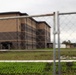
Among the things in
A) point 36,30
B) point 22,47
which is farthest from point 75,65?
point 36,30

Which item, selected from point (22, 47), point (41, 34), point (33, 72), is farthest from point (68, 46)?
point (33, 72)

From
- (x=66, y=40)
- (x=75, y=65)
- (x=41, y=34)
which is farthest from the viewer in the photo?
(x=75, y=65)

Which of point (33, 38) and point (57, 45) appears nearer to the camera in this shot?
point (57, 45)

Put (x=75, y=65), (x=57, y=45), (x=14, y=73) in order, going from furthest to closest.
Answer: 1. (x=75, y=65)
2. (x=14, y=73)
3. (x=57, y=45)

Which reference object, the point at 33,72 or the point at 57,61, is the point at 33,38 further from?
the point at 33,72

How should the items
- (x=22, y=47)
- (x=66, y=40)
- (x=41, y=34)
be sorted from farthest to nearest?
(x=22, y=47) → (x=41, y=34) → (x=66, y=40)

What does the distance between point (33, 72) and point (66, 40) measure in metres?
3.47

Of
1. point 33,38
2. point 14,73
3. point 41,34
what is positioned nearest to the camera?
point 41,34

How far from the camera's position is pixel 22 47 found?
20.5 ft

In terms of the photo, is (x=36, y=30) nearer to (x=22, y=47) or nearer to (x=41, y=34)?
(x=41, y=34)

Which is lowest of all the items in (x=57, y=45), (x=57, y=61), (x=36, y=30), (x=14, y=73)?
(x=14, y=73)

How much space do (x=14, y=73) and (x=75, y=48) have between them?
138 inches

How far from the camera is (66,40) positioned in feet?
16.4

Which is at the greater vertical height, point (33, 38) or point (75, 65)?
point (33, 38)
